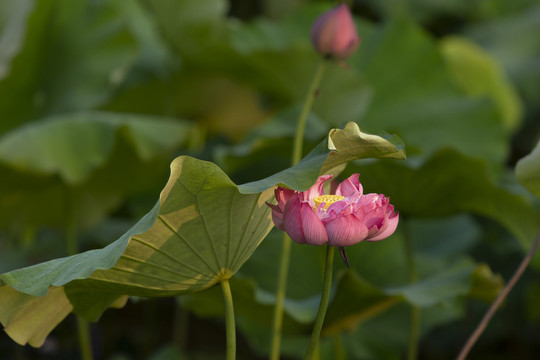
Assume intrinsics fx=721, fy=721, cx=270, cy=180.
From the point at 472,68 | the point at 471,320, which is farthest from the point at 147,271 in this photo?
the point at 472,68

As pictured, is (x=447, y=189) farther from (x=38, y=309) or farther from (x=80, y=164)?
(x=38, y=309)

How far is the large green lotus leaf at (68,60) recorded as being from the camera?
154 centimetres

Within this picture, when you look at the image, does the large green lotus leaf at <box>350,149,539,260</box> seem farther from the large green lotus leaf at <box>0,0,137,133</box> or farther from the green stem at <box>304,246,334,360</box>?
the large green lotus leaf at <box>0,0,137,133</box>

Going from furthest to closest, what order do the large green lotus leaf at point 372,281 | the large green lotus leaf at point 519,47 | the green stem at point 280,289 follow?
the large green lotus leaf at point 519,47
the large green lotus leaf at point 372,281
the green stem at point 280,289

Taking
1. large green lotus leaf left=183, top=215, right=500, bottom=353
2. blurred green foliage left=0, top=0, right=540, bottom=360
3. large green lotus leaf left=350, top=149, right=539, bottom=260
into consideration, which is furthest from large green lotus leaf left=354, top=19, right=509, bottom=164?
large green lotus leaf left=350, top=149, right=539, bottom=260

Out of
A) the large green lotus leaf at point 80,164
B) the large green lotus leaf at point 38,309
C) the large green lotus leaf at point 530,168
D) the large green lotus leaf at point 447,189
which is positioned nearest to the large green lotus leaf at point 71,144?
the large green lotus leaf at point 80,164

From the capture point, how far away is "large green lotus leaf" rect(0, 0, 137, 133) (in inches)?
60.6

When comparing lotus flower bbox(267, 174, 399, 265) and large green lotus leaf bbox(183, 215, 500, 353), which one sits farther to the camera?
large green lotus leaf bbox(183, 215, 500, 353)

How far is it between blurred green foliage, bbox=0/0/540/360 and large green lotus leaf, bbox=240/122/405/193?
0.38 m

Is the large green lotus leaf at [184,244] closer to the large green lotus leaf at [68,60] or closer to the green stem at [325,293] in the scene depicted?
the green stem at [325,293]

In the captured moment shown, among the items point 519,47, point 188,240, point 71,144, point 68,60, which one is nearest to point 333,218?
point 188,240

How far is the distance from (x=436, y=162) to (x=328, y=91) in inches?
17.6

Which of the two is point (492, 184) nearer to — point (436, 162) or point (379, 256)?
point (436, 162)

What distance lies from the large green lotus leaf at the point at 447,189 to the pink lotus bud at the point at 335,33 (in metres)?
0.26
